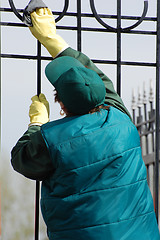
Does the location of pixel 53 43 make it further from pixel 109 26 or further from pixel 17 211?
pixel 17 211

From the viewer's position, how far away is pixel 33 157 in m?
2.04

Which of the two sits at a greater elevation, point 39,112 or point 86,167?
point 39,112

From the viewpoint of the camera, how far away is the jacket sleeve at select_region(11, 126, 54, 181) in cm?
203

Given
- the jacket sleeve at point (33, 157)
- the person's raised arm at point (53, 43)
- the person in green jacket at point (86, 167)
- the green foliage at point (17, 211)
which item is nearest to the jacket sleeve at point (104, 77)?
the person's raised arm at point (53, 43)

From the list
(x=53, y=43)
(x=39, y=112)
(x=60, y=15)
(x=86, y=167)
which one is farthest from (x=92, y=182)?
(x=60, y=15)

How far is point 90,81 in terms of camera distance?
204 cm

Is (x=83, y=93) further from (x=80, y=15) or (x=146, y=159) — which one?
(x=146, y=159)

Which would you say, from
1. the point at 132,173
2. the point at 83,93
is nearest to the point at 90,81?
the point at 83,93

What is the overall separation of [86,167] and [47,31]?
26.7 inches

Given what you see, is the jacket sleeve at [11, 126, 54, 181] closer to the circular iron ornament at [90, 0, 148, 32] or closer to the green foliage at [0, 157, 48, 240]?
the circular iron ornament at [90, 0, 148, 32]

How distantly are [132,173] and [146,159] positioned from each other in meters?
8.30

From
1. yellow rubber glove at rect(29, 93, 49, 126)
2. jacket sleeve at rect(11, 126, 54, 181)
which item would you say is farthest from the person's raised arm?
jacket sleeve at rect(11, 126, 54, 181)

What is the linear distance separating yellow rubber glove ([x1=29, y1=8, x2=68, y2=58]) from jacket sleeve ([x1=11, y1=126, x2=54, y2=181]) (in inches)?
16.9

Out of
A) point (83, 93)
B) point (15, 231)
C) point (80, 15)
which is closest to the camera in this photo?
point (83, 93)
